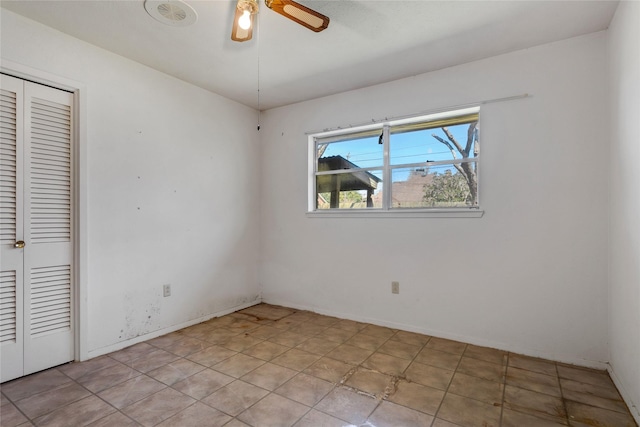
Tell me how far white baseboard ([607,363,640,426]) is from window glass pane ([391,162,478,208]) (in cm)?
150

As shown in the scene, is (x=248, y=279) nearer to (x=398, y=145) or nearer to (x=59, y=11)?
(x=398, y=145)

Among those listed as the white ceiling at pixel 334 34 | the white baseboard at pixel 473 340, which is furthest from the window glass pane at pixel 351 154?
the white baseboard at pixel 473 340

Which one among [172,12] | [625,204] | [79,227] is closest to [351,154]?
[172,12]

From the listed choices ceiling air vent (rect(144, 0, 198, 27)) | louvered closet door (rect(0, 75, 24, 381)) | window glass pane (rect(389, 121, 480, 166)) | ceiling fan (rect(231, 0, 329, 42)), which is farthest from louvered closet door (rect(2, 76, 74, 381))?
window glass pane (rect(389, 121, 480, 166))

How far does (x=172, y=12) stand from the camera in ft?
6.95

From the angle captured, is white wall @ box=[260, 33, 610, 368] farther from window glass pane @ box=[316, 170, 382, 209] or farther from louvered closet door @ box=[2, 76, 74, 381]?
louvered closet door @ box=[2, 76, 74, 381]

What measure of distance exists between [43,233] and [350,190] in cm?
276

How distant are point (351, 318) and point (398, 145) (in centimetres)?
193

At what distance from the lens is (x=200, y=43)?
250 centimetres

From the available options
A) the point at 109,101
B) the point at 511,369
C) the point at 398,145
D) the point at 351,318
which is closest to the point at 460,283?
the point at 511,369

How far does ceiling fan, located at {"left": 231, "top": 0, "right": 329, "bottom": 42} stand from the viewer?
169 cm

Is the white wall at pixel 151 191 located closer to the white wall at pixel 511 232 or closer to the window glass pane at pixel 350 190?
the window glass pane at pixel 350 190

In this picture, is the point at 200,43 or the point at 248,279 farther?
the point at 248,279

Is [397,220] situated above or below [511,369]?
above
